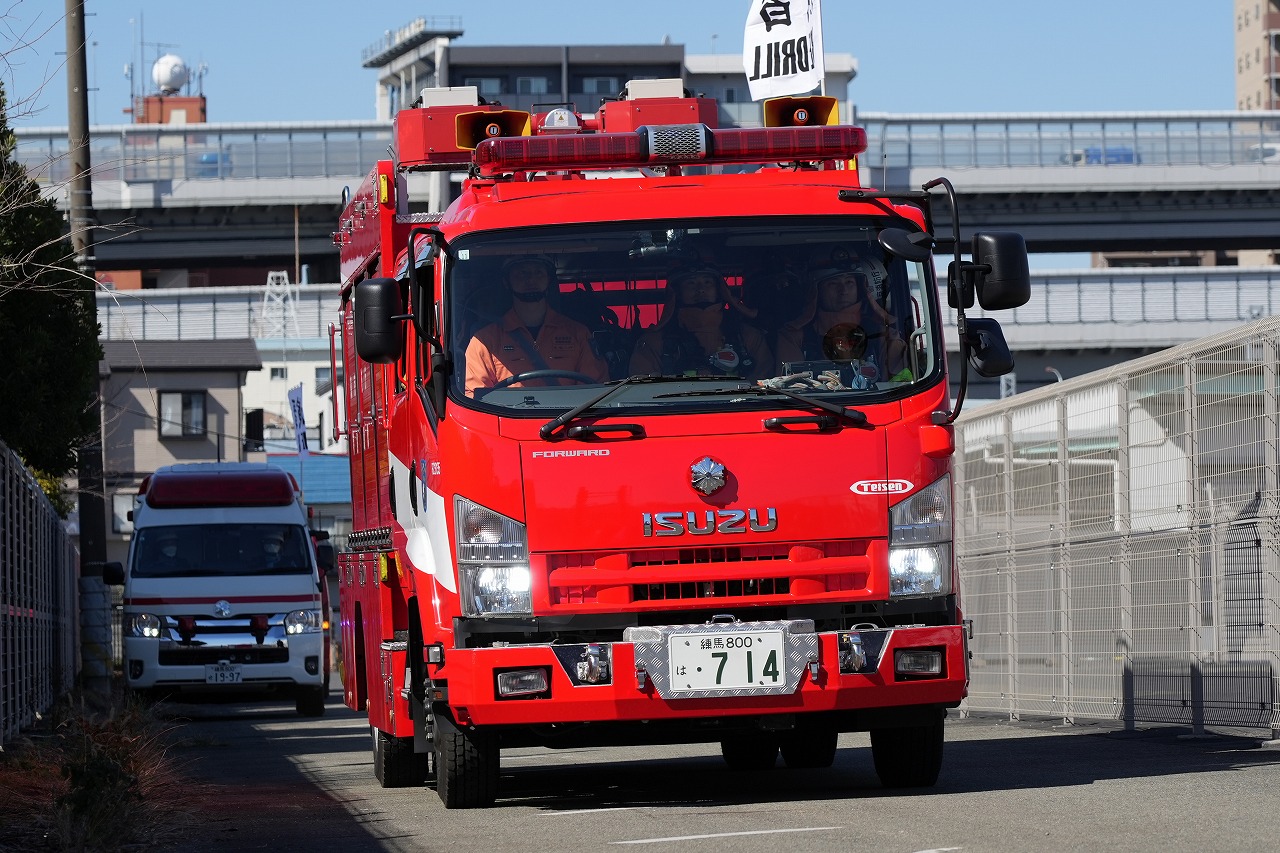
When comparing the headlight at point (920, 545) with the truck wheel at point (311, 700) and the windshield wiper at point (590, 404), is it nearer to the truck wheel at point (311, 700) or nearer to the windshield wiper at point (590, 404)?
the windshield wiper at point (590, 404)

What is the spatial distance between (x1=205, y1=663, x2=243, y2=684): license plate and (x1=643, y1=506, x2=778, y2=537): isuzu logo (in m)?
16.0

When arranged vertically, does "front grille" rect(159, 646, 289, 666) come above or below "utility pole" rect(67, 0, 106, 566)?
below

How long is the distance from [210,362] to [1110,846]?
67311 mm

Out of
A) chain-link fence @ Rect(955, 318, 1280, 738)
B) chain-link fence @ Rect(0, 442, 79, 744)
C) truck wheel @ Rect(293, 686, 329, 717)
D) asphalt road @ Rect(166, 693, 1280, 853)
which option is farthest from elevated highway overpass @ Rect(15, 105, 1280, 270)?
asphalt road @ Rect(166, 693, 1280, 853)

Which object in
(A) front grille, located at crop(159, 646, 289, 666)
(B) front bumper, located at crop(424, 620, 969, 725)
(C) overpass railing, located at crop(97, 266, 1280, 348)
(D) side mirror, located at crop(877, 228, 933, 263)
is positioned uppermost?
(C) overpass railing, located at crop(97, 266, 1280, 348)

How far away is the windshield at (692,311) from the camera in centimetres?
977

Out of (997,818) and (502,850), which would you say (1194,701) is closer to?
(997,818)

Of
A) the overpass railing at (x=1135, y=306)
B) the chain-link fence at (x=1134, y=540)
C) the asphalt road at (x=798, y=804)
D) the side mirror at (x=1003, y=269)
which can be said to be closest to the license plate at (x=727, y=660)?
the asphalt road at (x=798, y=804)

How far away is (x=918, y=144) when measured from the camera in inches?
2837

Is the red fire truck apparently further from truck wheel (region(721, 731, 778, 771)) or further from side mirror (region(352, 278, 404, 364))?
truck wheel (region(721, 731, 778, 771))

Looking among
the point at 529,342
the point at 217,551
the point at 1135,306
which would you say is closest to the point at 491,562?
the point at 529,342

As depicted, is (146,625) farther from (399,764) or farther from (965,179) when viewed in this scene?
(965,179)

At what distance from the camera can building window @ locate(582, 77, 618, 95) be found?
11025cm

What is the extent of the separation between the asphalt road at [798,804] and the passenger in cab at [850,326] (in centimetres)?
208
